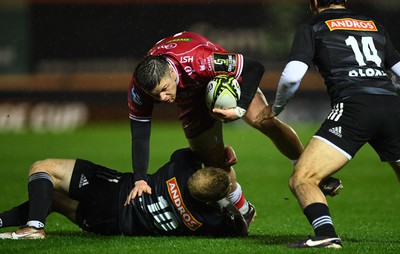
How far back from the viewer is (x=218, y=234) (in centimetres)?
570

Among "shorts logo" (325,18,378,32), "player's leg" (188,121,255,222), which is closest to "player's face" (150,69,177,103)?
"player's leg" (188,121,255,222)

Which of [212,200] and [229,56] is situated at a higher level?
[229,56]

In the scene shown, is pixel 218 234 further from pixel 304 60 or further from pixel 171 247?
pixel 304 60

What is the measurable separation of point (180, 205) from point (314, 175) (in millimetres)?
986

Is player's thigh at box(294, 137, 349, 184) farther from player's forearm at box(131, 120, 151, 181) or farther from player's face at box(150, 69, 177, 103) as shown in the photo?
player's forearm at box(131, 120, 151, 181)

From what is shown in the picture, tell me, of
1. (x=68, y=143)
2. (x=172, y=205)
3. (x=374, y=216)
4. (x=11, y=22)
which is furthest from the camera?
(x=11, y=22)

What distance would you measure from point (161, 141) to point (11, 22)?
15.3 ft

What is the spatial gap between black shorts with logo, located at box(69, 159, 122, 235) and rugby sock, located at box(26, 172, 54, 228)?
19cm

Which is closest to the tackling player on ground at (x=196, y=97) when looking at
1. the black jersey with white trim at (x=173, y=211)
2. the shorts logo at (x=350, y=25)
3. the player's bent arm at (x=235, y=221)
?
the black jersey with white trim at (x=173, y=211)

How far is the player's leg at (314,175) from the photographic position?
497cm

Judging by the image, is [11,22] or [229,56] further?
[11,22]

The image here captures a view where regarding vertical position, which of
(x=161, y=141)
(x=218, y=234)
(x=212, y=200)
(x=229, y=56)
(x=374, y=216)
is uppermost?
(x=229, y=56)

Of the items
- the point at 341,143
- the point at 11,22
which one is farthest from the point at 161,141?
the point at 341,143

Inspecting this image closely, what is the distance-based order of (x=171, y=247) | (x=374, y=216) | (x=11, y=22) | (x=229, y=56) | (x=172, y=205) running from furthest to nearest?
1. (x=11, y=22)
2. (x=374, y=216)
3. (x=229, y=56)
4. (x=172, y=205)
5. (x=171, y=247)
